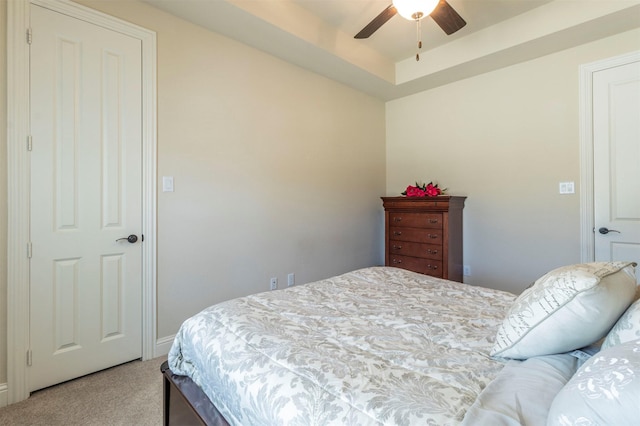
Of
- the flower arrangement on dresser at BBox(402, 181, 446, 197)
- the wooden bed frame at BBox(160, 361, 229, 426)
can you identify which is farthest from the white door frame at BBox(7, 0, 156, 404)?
the flower arrangement on dresser at BBox(402, 181, 446, 197)

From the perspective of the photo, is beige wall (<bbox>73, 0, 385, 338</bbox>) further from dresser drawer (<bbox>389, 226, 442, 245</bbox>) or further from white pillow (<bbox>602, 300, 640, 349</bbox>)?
white pillow (<bbox>602, 300, 640, 349</bbox>)

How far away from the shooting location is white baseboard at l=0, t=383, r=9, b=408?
5.51 ft

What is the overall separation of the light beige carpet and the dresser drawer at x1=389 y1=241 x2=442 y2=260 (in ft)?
8.39

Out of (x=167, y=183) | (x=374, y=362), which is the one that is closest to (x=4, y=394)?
(x=167, y=183)

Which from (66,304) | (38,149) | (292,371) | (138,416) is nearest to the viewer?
(292,371)

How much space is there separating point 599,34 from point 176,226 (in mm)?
3817

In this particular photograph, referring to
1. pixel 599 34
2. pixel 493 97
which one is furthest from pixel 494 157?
pixel 599 34

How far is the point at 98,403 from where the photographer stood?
1712 millimetres

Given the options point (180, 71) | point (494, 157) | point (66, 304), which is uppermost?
point (180, 71)

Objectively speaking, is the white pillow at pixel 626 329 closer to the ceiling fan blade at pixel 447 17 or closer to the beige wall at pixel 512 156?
the ceiling fan blade at pixel 447 17

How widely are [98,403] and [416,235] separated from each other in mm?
2940

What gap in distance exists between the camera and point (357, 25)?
9.36 feet

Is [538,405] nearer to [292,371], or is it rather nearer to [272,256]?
[292,371]

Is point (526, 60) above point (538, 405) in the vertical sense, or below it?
above
